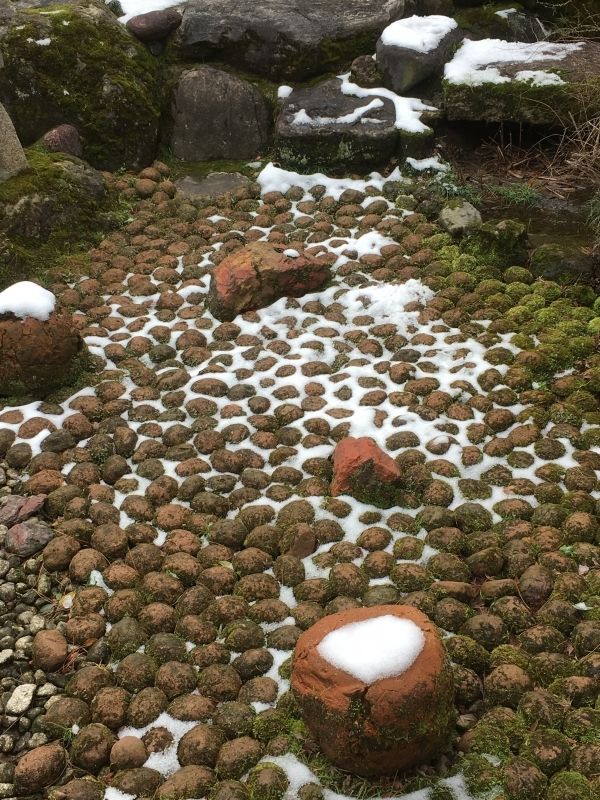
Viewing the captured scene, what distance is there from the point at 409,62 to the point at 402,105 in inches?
13.6

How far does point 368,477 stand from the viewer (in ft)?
10.0

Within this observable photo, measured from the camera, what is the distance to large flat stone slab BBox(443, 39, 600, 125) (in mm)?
4879

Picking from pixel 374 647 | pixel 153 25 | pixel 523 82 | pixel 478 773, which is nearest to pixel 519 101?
pixel 523 82

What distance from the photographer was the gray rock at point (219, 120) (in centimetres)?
560

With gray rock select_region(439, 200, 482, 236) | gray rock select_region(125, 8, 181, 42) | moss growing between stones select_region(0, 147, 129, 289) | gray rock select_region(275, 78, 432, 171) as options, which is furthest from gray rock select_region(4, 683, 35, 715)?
gray rock select_region(125, 8, 181, 42)

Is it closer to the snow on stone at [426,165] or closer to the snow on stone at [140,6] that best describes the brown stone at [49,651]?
the snow on stone at [426,165]

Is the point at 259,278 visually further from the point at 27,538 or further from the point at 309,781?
the point at 309,781

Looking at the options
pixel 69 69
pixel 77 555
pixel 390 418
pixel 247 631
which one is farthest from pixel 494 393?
pixel 69 69

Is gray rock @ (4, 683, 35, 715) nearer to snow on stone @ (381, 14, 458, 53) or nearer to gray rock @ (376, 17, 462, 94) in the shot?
gray rock @ (376, 17, 462, 94)

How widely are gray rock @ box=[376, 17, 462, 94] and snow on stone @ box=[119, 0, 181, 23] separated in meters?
2.09

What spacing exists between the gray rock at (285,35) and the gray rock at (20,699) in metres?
5.06

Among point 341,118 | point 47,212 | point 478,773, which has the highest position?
point 341,118

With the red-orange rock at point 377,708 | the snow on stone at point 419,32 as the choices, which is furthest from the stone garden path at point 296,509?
the snow on stone at point 419,32

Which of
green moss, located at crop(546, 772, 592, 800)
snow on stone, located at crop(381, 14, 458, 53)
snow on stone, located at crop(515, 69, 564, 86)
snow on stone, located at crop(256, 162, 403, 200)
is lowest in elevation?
green moss, located at crop(546, 772, 592, 800)
